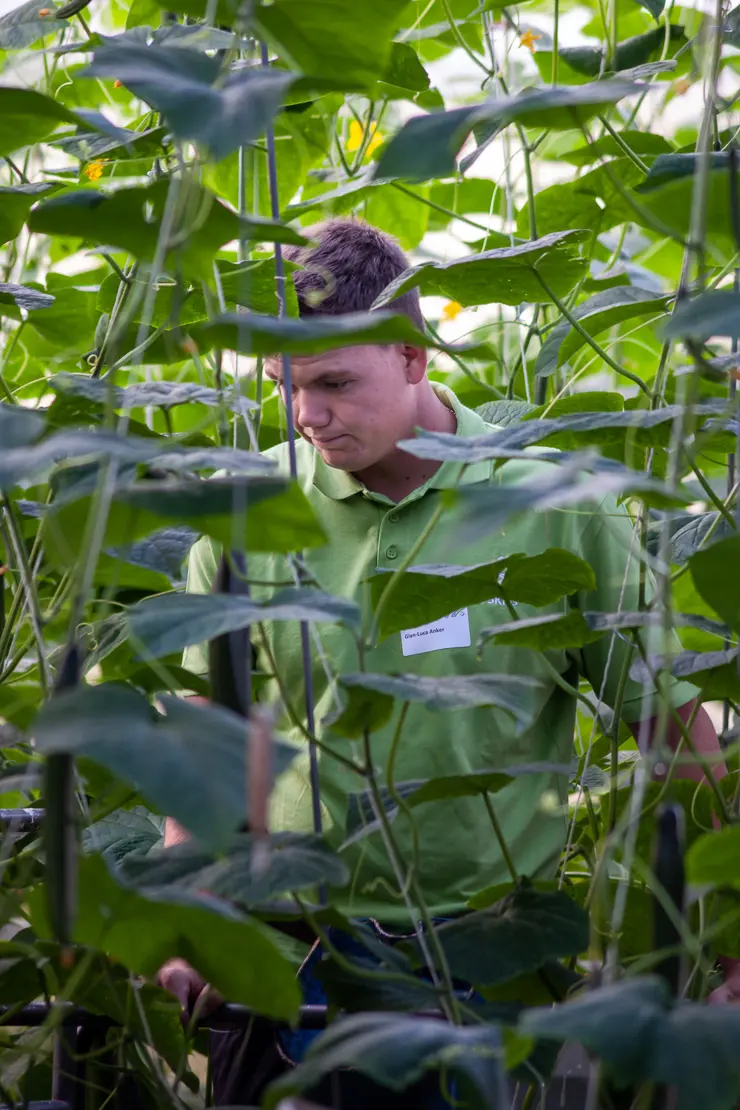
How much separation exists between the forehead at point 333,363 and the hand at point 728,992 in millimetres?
717

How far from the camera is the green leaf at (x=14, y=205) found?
96cm

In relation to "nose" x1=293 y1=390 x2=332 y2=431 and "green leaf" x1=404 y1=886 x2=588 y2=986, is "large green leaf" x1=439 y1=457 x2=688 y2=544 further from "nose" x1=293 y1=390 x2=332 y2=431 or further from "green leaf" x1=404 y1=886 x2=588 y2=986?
"nose" x1=293 y1=390 x2=332 y2=431

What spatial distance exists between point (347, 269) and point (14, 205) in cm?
52

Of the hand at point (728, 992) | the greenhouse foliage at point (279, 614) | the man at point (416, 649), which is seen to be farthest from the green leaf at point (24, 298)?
the hand at point (728, 992)

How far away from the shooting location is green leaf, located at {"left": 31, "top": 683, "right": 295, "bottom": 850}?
500mm

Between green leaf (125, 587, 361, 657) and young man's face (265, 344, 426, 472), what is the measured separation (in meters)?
0.71

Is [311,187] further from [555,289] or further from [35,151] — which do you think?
[555,289]

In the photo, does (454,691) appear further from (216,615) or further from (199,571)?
(199,571)

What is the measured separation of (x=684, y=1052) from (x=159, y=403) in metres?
0.52

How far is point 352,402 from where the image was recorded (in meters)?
1.42

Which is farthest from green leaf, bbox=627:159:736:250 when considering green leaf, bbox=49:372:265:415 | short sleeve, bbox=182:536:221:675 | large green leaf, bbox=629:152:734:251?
short sleeve, bbox=182:536:221:675

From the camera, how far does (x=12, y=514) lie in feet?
3.04

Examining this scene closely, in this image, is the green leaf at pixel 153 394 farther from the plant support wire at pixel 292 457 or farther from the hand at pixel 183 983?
the hand at pixel 183 983

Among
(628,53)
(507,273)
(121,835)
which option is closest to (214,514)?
(507,273)
